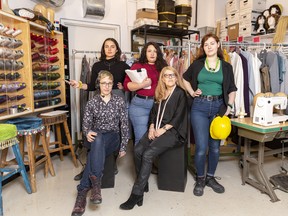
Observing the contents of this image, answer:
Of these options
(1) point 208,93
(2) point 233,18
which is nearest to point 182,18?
(2) point 233,18

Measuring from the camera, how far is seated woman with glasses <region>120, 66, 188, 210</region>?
89.6 inches

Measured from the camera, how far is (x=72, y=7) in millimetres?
3898

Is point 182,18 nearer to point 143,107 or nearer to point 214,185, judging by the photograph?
point 143,107

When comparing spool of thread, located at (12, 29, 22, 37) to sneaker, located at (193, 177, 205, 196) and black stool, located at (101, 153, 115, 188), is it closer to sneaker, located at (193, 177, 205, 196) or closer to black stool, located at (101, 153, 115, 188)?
black stool, located at (101, 153, 115, 188)

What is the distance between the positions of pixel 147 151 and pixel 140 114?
44cm

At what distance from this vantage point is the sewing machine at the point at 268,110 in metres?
2.22

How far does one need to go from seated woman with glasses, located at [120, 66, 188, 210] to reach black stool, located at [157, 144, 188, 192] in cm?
12

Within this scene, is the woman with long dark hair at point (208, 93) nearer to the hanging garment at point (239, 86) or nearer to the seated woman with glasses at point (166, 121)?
the seated woman with glasses at point (166, 121)

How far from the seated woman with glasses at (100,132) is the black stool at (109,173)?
12 centimetres

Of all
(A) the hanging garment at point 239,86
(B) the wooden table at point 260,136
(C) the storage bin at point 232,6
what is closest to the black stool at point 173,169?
(B) the wooden table at point 260,136

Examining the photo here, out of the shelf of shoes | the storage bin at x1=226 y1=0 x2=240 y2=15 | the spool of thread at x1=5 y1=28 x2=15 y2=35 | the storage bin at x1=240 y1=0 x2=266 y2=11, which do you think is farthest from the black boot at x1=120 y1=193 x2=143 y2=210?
the storage bin at x1=226 y1=0 x2=240 y2=15

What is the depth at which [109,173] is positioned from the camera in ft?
8.32

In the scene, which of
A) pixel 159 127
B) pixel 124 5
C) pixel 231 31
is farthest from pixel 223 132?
pixel 124 5

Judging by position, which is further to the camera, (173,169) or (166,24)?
(166,24)
